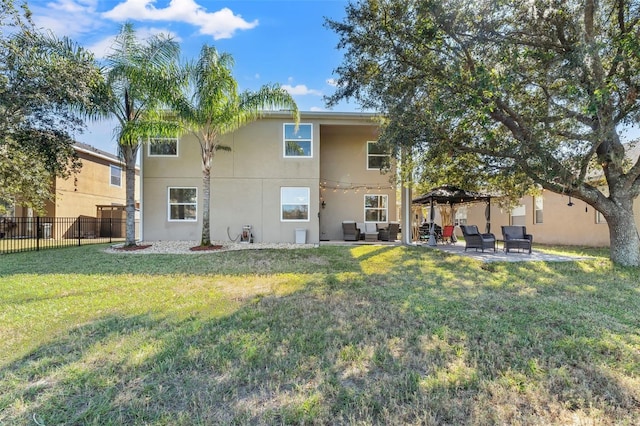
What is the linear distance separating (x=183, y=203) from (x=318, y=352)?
11710mm

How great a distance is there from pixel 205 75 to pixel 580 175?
36.2 feet

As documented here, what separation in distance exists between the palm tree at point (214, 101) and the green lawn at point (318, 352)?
6.15 meters

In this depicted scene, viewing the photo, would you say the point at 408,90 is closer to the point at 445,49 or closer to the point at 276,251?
the point at 445,49

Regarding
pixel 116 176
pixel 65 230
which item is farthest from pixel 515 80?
pixel 116 176

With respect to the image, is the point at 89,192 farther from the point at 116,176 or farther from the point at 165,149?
the point at 165,149

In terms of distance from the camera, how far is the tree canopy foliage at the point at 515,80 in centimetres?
704

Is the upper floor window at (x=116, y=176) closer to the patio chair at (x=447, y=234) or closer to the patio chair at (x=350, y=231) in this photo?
the patio chair at (x=350, y=231)

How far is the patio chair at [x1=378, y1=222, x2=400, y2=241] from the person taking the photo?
561 inches

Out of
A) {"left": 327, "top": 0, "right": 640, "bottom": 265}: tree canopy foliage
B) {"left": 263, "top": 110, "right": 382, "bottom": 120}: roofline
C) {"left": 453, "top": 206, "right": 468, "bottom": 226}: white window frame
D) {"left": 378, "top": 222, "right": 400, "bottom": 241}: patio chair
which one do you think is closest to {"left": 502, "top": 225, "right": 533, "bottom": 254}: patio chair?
{"left": 327, "top": 0, "right": 640, "bottom": 265}: tree canopy foliage

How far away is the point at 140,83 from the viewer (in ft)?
33.9

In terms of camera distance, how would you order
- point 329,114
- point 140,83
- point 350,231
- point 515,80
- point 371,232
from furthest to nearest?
point 371,232, point 350,231, point 329,114, point 140,83, point 515,80

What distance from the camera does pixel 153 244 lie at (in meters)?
12.2

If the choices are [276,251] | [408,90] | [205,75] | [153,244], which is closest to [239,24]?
[205,75]

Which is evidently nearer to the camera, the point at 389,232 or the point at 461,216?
the point at 389,232
